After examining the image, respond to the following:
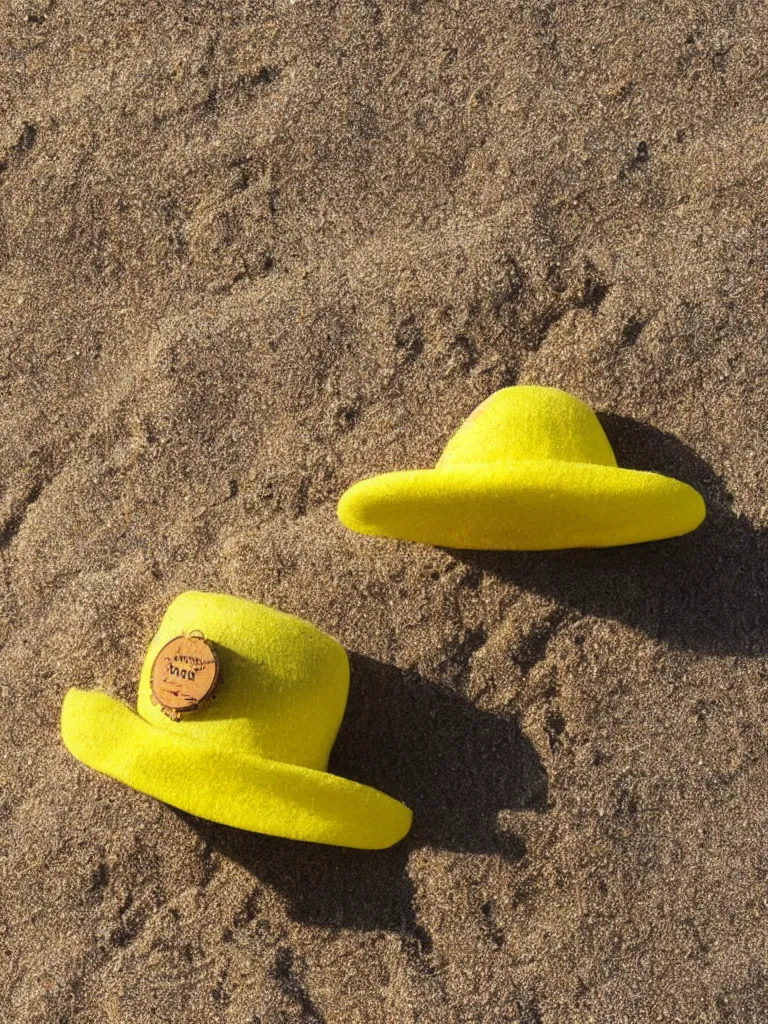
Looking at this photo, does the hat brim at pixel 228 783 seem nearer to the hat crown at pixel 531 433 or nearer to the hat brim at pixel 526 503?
the hat brim at pixel 526 503

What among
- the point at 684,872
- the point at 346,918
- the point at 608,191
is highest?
the point at 608,191

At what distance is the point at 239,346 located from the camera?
151 cm

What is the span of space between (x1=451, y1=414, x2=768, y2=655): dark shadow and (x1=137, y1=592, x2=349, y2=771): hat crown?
0.33 metres

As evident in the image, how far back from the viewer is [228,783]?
4.05 ft

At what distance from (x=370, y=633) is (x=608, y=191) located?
0.81 metres

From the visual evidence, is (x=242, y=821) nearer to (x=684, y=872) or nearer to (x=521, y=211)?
(x=684, y=872)

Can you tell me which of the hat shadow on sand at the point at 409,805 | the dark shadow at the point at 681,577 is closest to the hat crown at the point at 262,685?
the hat shadow on sand at the point at 409,805

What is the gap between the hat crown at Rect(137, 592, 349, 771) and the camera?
125 centimetres

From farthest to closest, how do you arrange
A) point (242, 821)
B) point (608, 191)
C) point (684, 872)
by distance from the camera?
1. point (608, 191)
2. point (684, 872)
3. point (242, 821)

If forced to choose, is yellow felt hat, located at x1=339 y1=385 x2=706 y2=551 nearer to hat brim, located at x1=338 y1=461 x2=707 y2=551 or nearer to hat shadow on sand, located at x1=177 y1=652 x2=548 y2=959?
hat brim, located at x1=338 y1=461 x2=707 y2=551

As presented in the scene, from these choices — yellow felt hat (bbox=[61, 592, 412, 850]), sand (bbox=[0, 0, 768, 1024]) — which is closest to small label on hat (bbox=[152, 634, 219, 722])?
yellow felt hat (bbox=[61, 592, 412, 850])

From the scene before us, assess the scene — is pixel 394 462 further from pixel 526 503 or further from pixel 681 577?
pixel 681 577

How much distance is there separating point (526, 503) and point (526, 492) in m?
0.02

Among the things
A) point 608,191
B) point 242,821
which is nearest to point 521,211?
point 608,191
